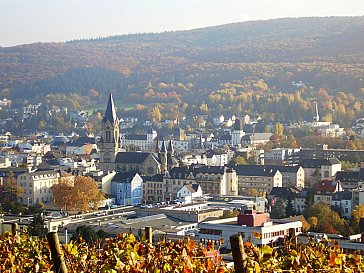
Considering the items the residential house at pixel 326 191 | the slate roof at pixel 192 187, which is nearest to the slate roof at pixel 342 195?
the residential house at pixel 326 191

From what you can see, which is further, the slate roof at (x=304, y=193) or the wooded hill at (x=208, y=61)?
the wooded hill at (x=208, y=61)

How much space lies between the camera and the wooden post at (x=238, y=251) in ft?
15.5

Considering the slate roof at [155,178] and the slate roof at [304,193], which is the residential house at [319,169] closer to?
the slate roof at [304,193]

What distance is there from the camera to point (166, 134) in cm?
7100

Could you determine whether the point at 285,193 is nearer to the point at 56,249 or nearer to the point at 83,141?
the point at 83,141

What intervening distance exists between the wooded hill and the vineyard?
87102 mm

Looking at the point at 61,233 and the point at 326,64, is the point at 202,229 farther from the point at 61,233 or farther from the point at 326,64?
the point at 326,64

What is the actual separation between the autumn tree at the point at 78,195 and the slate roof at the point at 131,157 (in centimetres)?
810

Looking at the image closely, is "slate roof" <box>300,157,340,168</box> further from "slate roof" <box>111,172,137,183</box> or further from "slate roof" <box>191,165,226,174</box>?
"slate roof" <box>111,172,137,183</box>

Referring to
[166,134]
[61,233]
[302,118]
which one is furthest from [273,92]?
[61,233]

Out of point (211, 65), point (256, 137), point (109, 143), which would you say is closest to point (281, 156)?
point (256, 137)

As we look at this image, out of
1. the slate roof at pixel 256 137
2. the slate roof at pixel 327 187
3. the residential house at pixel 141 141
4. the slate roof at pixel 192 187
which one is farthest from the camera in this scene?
the residential house at pixel 141 141

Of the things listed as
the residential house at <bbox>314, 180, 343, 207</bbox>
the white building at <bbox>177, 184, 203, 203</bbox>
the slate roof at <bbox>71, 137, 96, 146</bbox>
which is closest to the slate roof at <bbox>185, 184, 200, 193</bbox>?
the white building at <bbox>177, 184, 203, 203</bbox>

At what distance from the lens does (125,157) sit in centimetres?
4431
